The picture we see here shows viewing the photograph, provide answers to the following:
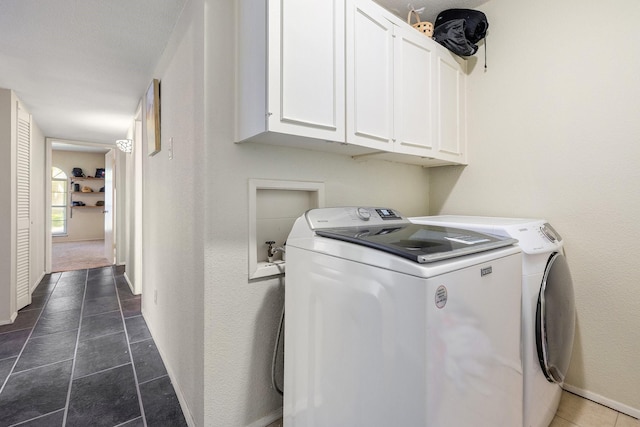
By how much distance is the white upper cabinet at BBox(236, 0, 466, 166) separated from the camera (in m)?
1.14

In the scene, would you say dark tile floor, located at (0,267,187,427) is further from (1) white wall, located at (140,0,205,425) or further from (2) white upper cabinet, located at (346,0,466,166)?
(2) white upper cabinet, located at (346,0,466,166)

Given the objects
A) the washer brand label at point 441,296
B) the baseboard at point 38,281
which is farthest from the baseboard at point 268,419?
the baseboard at point 38,281

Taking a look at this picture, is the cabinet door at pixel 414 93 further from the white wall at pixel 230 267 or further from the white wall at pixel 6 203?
the white wall at pixel 6 203

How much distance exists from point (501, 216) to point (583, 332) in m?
0.79

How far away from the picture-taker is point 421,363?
2.53ft

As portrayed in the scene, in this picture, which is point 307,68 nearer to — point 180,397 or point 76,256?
point 180,397

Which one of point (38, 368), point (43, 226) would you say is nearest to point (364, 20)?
point (38, 368)

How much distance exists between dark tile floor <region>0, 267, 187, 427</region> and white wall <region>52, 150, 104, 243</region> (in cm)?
551

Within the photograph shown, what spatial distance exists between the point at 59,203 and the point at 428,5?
9.27 metres

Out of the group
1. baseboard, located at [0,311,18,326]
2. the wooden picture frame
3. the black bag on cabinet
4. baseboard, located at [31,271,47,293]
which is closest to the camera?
the black bag on cabinet

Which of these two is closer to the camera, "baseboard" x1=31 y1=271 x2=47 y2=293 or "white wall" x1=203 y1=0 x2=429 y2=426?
"white wall" x1=203 y1=0 x2=429 y2=426

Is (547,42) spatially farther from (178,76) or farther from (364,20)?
(178,76)

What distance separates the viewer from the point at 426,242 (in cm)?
106

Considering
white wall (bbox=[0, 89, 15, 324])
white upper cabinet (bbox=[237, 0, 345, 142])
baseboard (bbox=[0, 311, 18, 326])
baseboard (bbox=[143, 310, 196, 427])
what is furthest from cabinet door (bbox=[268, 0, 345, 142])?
baseboard (bbox=[0, 311, 18, 326])
